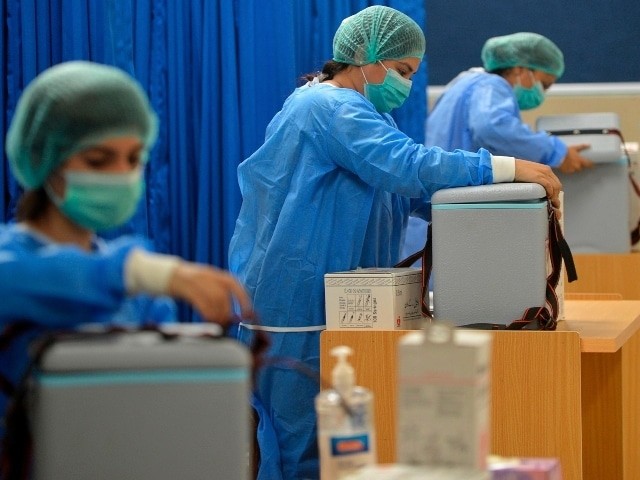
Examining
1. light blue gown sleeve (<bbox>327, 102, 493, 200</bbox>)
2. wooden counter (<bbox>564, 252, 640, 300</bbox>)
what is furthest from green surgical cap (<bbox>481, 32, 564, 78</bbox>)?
light blue gown sleeve (<bbox>327, 102, 493, 200</bbox>)

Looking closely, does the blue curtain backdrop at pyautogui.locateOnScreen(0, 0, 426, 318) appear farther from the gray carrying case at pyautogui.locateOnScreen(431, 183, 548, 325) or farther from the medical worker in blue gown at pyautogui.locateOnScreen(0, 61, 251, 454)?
the medical worker in blue gown at pyautogui.locateOnScreen(0, 61, 251, 454)

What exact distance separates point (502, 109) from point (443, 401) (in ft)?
8.17

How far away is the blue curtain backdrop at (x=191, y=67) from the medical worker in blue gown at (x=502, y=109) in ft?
1.14

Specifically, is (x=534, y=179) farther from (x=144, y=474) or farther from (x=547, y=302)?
(x=144, y=474)

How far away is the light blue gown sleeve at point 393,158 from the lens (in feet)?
8.40

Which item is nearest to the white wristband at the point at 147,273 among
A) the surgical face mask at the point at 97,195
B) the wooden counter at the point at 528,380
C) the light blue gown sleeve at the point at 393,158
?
the surgical face mask at the point at 97,195

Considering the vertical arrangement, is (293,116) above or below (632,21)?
below

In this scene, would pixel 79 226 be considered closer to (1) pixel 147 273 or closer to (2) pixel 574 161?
(1) pixel 147 273

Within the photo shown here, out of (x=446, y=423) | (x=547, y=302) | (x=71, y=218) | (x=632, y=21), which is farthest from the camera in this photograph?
(x=632, y=21)

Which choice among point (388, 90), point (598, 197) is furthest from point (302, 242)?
point (598, 197)

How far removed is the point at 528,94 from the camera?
13.5ft

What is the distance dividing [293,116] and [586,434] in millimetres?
1068

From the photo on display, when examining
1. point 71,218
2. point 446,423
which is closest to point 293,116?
point 71,218

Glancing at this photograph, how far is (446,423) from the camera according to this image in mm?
1386
